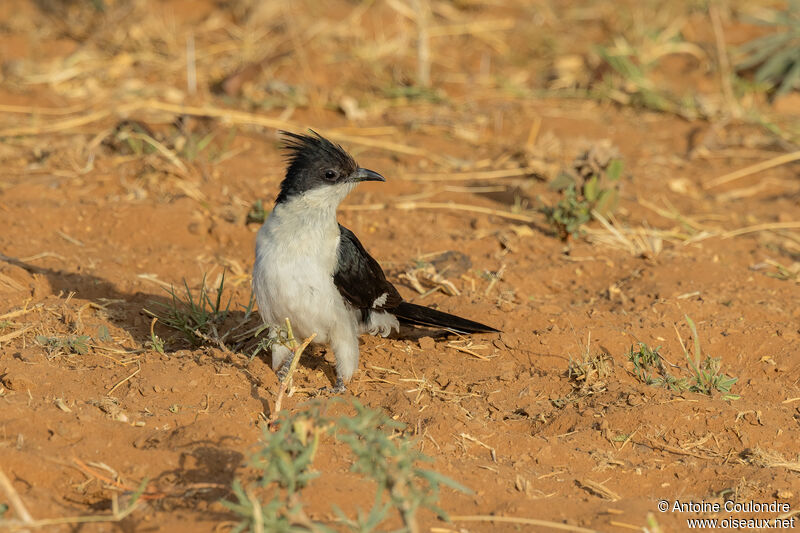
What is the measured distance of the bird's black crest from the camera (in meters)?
4.59

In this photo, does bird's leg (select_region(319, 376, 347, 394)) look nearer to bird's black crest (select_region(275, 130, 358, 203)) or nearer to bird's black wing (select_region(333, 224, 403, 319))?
bird's black wing (select_region(333, 224, 403, 319))

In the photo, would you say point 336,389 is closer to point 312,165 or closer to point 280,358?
point 280,358

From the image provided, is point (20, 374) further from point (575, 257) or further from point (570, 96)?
point (570, 96)

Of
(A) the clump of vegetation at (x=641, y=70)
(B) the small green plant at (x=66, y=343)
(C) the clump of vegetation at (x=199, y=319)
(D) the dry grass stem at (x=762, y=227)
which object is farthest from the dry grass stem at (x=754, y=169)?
(B) the small green plant at (x=66, y=343)

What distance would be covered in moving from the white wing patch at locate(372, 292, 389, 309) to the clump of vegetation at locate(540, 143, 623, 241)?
192 centimetres

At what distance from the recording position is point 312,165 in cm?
465

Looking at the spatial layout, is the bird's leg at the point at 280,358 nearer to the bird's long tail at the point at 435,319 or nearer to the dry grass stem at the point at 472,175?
the bird's long tail at the point at 435,319

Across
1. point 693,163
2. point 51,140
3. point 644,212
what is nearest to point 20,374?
point 51,140

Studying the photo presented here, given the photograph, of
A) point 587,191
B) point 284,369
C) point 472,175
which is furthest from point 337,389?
point 472,175

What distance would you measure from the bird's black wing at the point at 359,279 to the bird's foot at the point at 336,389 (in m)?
0.41

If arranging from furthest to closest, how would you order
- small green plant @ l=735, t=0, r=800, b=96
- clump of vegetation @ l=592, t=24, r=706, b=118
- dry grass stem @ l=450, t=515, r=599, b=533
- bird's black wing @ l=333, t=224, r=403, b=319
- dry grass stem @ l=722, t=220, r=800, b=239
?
clump of vegetation @ l=592, t=24, r=706, b=118
small green plant @ l=735, t=0, r=800, b=96
dry grass stem @ l=722, t=220, r=800, b=239
bird's black wing @ l=333, t=224, r=403, b=319
dry grass stem @ l=450, t=515, r=599, b=533

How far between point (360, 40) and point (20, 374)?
7125 mm

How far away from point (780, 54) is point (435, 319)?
601 cm

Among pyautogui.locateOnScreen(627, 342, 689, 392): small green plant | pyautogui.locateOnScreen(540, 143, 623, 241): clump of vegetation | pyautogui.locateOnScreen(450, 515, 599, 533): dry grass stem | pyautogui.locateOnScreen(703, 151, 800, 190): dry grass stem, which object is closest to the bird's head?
pyautogui.locateOnScreen(627, 342, 689, 392): small green plant
